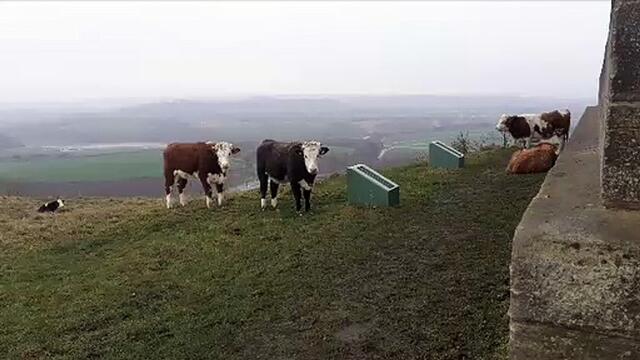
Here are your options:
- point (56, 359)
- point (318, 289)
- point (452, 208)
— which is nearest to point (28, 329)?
point (56, 359)

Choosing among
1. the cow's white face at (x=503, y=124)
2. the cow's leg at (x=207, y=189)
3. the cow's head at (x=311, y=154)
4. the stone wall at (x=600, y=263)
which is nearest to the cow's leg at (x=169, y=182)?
the cow's leg at (x=207, y=189)

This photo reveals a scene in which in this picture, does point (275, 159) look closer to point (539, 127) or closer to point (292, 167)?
point (292, 167)

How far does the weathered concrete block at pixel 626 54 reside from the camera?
2.05 m

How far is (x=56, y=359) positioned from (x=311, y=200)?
7532 millimetres

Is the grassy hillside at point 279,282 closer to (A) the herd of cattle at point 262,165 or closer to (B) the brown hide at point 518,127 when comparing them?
(A) the herd of cattle at point 262,165

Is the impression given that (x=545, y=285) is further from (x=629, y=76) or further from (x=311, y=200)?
(x=311, y=200)

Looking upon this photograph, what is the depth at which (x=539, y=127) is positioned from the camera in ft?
55.0

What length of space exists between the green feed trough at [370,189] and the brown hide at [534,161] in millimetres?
2680

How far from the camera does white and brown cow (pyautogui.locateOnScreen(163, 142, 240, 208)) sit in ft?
45.7

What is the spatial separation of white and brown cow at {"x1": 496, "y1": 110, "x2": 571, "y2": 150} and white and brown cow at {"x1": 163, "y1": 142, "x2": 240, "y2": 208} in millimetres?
7631

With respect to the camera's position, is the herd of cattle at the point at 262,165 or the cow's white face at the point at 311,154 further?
the herd of cattle at the point at 262,165

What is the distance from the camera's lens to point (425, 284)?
21.8 ft

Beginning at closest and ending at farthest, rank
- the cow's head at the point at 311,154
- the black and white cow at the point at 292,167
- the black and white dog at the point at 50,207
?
the cow's head at the point at 311,154 < the black and white cow at the point at 292,167 < the black and white dog at the point at 50,207

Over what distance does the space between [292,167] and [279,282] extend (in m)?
4.65
